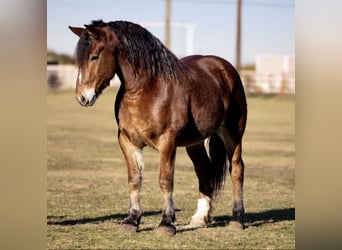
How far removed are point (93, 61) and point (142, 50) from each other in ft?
1.71

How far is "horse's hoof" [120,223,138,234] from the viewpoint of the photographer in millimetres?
5410

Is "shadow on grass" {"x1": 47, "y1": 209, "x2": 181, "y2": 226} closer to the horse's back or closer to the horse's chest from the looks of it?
the horse's chest

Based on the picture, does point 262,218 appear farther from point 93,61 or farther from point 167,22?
point 167,22

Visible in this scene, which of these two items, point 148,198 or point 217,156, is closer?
point 217,156

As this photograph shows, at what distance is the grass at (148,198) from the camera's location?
17.3ft

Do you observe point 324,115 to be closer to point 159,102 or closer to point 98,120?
point 159,102

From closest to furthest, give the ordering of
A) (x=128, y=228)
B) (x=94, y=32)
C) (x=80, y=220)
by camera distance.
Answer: (x=94, y=32) → (x=128, y=228) → (x=80, y=220)

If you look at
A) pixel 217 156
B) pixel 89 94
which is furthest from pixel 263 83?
pixel 89 94

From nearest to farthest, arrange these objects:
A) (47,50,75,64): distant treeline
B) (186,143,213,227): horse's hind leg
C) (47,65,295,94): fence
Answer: (186,143,213,227): horse's hind leg, (47,65,295,94): fence, (47,50,75,64): distant treeline

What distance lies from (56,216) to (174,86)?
6.84 ft

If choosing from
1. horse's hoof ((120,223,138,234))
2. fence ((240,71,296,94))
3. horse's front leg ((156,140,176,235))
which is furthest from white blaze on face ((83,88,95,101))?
fence ((240,71,296,94))

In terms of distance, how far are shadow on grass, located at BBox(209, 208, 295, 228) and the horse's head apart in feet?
6.85

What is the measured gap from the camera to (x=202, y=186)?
6258 mm

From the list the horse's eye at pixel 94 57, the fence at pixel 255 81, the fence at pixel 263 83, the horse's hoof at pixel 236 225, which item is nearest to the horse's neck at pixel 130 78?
the horse's eye at pixel 94 57
